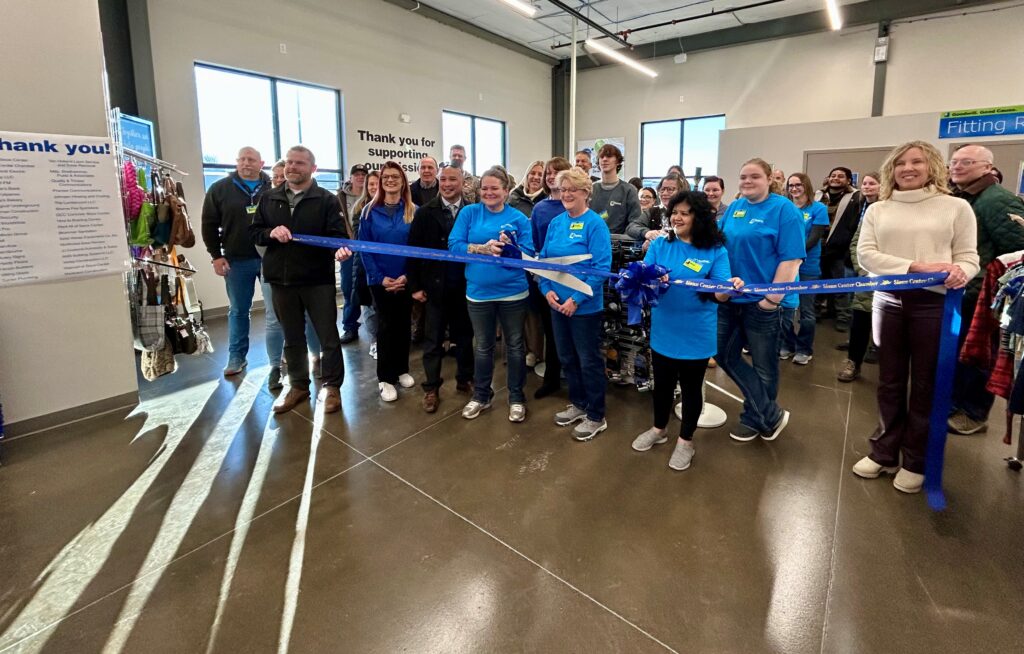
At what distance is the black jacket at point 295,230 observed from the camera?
128 inches

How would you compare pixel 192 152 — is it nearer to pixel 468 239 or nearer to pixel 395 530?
pixel 468 239

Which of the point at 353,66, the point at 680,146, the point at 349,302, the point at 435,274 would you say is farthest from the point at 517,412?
the point at 680,146

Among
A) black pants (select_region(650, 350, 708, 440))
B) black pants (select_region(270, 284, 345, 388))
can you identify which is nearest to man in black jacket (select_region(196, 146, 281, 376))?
black pants (select_region(270, 284, 345, 388))

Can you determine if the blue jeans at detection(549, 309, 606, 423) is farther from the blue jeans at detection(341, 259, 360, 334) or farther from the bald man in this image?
the blue jeans at detection(341, 259, 360, 334)

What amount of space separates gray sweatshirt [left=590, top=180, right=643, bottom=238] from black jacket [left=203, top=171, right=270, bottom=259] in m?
2.48

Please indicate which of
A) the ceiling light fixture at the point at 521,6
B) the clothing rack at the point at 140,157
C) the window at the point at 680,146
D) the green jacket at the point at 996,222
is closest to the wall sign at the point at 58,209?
the clothing rack at the point at 140,157

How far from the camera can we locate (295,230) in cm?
325

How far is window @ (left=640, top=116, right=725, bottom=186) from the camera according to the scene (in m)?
11.3

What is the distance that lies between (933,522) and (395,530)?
2.29 m

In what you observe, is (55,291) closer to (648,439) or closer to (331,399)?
(331,399)

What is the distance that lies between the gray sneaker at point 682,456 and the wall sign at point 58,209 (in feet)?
11.5

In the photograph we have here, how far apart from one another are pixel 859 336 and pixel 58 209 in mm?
5438

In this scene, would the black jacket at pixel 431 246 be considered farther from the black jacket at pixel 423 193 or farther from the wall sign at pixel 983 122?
the wall sign at pixel 983 122

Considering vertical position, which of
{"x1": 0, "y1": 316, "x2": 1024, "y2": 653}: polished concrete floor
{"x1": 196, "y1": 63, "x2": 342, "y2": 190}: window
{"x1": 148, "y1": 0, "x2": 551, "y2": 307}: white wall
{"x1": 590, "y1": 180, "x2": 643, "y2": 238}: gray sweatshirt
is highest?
{"x1": 148, "y1": 0, "x2": 551, "y2": 307}: white wall
